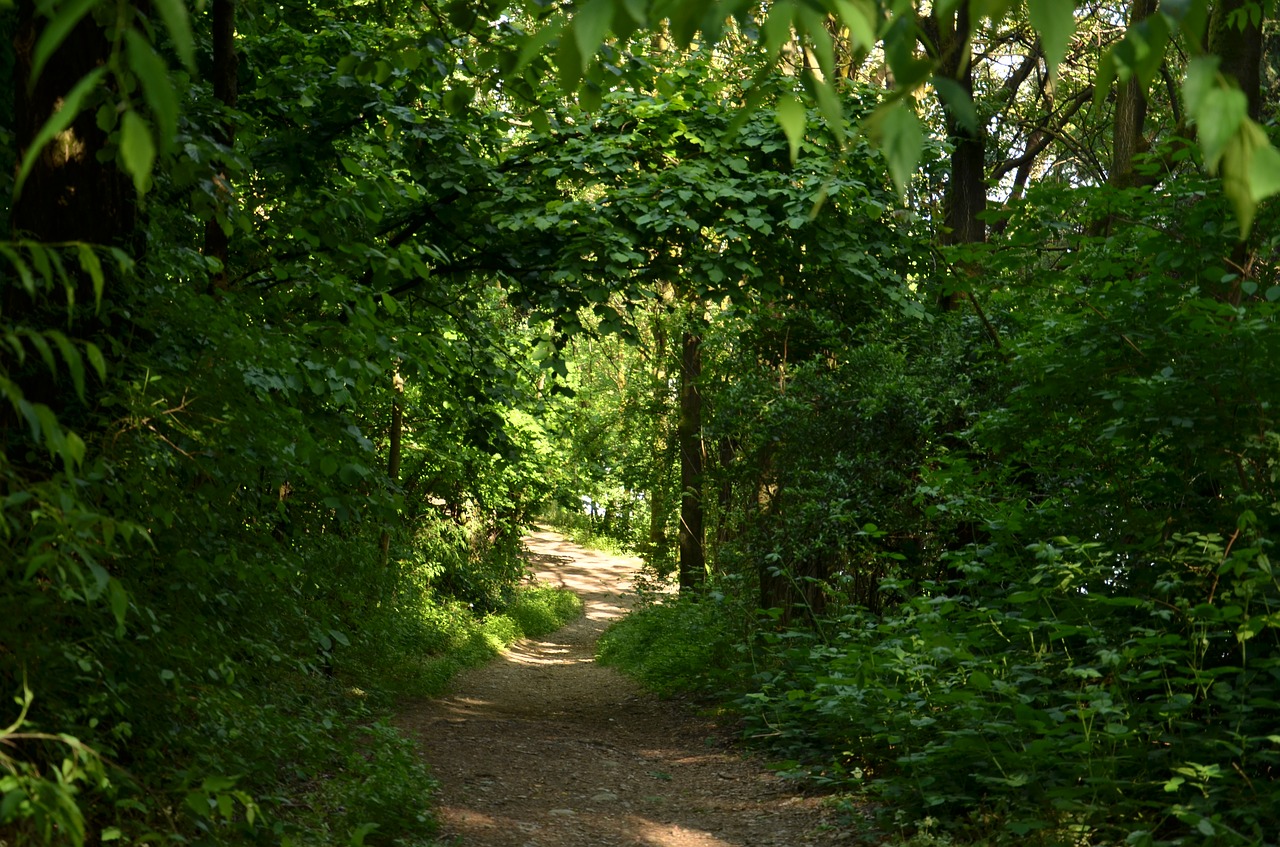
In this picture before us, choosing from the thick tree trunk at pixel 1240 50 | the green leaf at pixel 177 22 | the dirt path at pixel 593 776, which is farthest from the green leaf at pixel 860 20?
the thick tree trunk at pixel 1240 50

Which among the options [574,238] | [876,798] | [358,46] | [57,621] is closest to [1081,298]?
[876,798]

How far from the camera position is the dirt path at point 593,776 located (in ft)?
19.4

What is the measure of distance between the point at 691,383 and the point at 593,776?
506cm

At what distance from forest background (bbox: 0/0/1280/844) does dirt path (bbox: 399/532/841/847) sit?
42 centimetres

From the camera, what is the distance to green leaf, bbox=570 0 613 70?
5.19 feet

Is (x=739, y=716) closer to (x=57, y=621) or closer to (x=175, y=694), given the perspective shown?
(x=175, y=694)

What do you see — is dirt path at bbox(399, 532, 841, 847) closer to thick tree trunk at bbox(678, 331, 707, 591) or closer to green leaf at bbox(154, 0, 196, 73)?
thick tree trunk at bbox(678, 331, 707, 591)

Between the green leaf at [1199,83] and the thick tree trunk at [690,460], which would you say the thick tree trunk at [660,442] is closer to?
the thick tree trunk at [690,460]

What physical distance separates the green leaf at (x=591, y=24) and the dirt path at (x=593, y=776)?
471cm

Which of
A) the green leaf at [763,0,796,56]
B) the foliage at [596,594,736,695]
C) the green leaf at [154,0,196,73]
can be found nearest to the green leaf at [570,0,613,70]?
the green leaf at [763,0,796,56]

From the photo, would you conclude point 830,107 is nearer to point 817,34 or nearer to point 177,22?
point 817,34

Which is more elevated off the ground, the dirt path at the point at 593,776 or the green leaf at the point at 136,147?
the green leaf at the point at 136,147

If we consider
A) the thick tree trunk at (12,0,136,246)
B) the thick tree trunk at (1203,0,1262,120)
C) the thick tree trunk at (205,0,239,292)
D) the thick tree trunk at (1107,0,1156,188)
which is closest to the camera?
the thick tree trunk at (12,0,136,246)

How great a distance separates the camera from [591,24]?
1.59 metres
